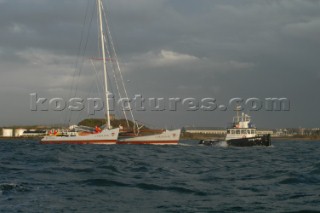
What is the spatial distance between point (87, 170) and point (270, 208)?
11.9m

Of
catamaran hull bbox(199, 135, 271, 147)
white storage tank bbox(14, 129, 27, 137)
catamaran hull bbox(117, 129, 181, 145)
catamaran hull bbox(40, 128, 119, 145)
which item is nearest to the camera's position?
catamaran hull bbox(40, 128, 119, 145)

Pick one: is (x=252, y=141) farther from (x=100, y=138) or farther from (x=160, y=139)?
(x=100, y=138)

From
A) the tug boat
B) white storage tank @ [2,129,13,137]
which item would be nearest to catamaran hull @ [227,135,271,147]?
the tug boat

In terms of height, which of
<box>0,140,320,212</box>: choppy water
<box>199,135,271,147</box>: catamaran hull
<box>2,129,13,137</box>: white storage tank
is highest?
<box>0,140,320,212</box>: choppy water

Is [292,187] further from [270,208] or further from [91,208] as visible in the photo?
[91,208]

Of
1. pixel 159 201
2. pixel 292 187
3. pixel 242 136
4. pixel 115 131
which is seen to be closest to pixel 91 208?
pixel 159 201

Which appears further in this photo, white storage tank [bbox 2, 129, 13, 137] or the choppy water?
white storage tank [bbox 2, 129, 13, 137]

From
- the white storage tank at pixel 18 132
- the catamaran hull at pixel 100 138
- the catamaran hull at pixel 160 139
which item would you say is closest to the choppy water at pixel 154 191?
the catamaran hull at pixel 100 138

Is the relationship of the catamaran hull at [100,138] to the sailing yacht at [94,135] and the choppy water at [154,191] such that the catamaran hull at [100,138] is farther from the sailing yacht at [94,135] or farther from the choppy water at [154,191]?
the choppy water at [154,191]

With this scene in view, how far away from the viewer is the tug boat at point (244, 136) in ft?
227

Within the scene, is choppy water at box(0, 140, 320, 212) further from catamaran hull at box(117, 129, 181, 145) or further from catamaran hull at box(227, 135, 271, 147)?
catamaran hull at box(227, 135, 271, 147)

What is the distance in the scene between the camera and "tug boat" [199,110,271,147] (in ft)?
227

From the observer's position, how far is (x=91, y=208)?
1317 centimetres

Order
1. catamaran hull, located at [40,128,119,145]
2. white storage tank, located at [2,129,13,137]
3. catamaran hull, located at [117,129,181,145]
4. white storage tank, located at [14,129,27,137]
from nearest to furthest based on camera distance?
catamaran hull, located at [40,128,119,145] < catamaran hull, located at [117,129,181,145] < white storage tank, located at [14,129,27,137] < white storage tank, located at [2,129,13,137]
